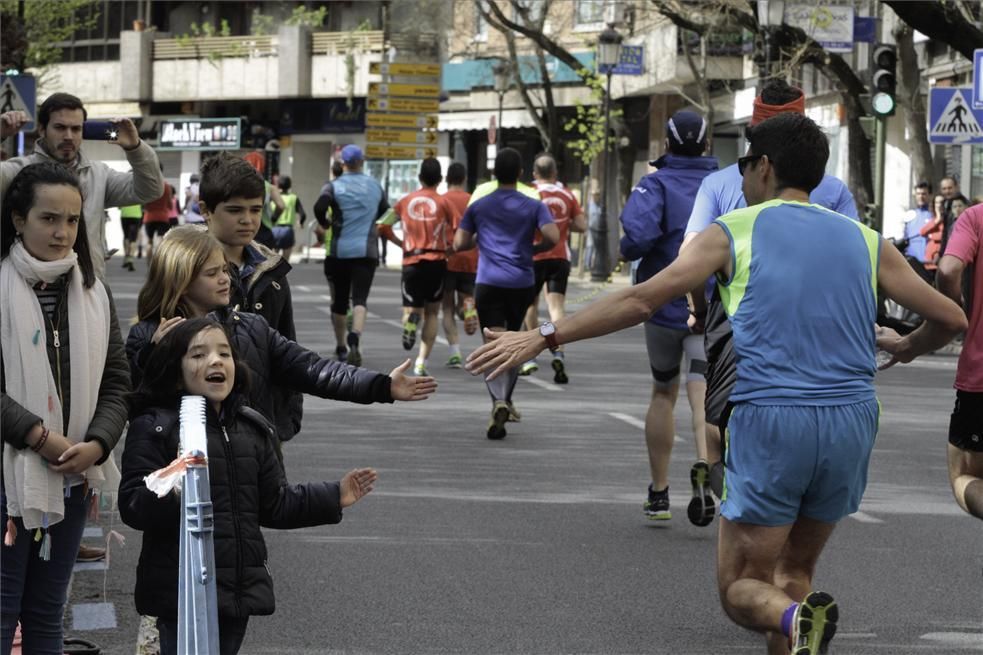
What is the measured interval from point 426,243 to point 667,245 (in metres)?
8.22

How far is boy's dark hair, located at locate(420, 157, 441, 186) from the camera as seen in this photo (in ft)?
57.8

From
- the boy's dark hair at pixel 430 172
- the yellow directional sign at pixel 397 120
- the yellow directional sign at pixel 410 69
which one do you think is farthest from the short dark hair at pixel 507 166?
the yellow directional sign at pixel 410 69

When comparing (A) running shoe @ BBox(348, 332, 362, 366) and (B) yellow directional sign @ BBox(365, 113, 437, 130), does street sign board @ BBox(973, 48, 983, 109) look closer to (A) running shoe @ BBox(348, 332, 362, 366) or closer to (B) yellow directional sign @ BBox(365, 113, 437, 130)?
(A) running shoe @ BBox(348, 332, 362, 366)

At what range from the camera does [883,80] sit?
77.9 feet

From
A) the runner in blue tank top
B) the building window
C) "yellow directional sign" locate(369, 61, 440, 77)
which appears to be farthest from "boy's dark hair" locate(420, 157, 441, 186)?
the building window

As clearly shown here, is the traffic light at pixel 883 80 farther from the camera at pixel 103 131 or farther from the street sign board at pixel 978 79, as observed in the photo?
the camera at pixel 103 131

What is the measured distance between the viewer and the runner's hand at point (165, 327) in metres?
5.08

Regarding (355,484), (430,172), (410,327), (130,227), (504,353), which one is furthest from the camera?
(130,227)

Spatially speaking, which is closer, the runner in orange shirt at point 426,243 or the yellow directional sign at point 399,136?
the runner in orange shirt at point 426,243

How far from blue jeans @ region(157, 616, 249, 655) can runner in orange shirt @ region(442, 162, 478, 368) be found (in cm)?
1283

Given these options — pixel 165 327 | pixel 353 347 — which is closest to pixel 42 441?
pixel 165 327

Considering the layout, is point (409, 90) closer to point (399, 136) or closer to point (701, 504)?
point (399, 136)

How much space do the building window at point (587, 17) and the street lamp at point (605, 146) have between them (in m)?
10.3

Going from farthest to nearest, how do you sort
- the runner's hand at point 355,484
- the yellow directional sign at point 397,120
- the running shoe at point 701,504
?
the yellow directional sign at point 397,120, the running shoe at point 701,504, the runner's hand at point 355,484
